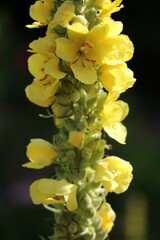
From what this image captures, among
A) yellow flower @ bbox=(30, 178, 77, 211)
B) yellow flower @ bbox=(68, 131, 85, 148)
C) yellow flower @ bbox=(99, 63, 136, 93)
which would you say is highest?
yellow flower @ bbox=(99, 63, 136, 93)

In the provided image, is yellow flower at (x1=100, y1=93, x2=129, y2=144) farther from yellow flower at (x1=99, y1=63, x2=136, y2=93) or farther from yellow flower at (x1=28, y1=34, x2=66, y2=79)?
yellow flower at (x1=28, y1=34, x2=66, y2=79)

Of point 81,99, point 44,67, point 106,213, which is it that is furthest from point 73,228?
point 44,67

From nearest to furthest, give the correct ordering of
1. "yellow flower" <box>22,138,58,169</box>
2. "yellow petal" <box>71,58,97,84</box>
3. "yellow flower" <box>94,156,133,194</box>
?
"yellow petal" <box>71,58,97,84</box> → "yellow flower" <box>94,156,133,194</box> → "yellow flower" <box>22,138,58,169</box>

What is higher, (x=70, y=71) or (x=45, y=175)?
(x=70, y=71)

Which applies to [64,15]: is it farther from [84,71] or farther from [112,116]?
[112,116]

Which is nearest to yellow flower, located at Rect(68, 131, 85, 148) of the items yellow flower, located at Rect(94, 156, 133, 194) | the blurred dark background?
yellow flower, located at Rect(94, 156, 133, 194)

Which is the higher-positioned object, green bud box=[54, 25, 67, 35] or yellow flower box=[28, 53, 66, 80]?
green bud box=[54, 25, 67, 35]

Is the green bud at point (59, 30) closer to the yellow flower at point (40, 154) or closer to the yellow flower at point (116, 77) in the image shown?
the yellow flower at point (116, 77)
